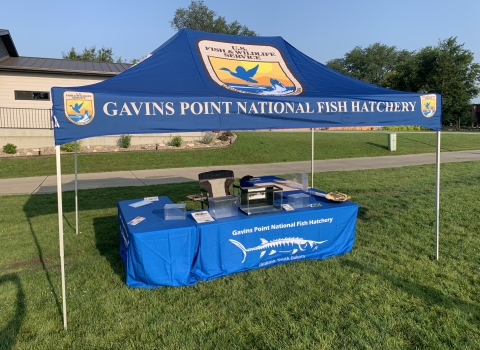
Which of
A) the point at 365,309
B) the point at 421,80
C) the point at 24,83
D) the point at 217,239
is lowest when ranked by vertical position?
the point at 365,309

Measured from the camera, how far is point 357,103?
4.25 metres

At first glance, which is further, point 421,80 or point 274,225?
point 421,80

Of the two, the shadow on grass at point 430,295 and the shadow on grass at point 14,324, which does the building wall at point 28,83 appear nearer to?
the shadow on grass at point 14,324

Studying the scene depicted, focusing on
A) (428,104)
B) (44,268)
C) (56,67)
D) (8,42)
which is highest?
(8,42)

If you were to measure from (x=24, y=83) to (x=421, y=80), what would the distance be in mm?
45344

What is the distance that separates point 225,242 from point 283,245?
2.57 ft

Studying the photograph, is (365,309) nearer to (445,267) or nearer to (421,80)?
(445,267)

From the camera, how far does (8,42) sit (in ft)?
72.7

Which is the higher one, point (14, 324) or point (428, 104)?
point (428, 104)

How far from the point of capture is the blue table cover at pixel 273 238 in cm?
414

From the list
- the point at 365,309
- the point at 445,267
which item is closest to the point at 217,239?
the point at 365,309

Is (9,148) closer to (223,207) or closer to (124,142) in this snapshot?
(124,142)

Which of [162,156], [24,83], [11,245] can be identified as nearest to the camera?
[11,245]

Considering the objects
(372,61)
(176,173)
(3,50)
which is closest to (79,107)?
(176,173)
